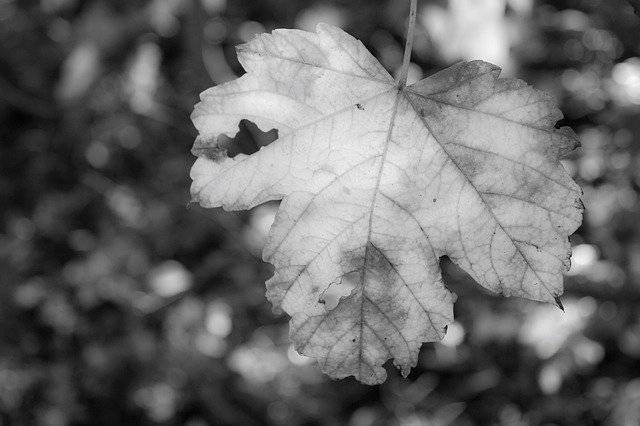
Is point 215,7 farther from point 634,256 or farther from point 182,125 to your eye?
point 634,256

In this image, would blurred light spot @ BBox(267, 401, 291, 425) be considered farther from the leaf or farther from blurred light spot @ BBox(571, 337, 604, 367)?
the leaf

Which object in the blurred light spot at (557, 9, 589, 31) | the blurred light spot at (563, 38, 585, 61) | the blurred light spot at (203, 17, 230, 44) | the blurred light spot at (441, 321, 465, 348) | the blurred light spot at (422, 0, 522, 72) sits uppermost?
the blurred light spot at (422, 0, 522, 72)

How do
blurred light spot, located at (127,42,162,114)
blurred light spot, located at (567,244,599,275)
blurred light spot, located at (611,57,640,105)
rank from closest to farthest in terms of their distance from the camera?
blurred light spot, located at (567,244,599,275), blurred light spot, located at (611,57,640,105), blurred light spot, located at (127,42,162,114)

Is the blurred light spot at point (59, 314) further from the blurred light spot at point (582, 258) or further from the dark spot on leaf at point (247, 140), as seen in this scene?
the blurred light spot at point (582, 258)

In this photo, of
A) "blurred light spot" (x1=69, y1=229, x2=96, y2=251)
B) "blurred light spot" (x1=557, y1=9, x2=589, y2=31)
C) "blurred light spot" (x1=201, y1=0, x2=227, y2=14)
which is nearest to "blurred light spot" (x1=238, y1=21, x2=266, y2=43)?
"blurred light spot" (x1=201, y1=0, x2=227, y2=14)

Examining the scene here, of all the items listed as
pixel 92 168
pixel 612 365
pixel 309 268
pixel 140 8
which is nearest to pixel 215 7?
pixel 140 8

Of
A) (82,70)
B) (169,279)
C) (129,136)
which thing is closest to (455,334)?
(169,279)

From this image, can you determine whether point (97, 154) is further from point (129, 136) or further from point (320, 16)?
point (320, 16)
